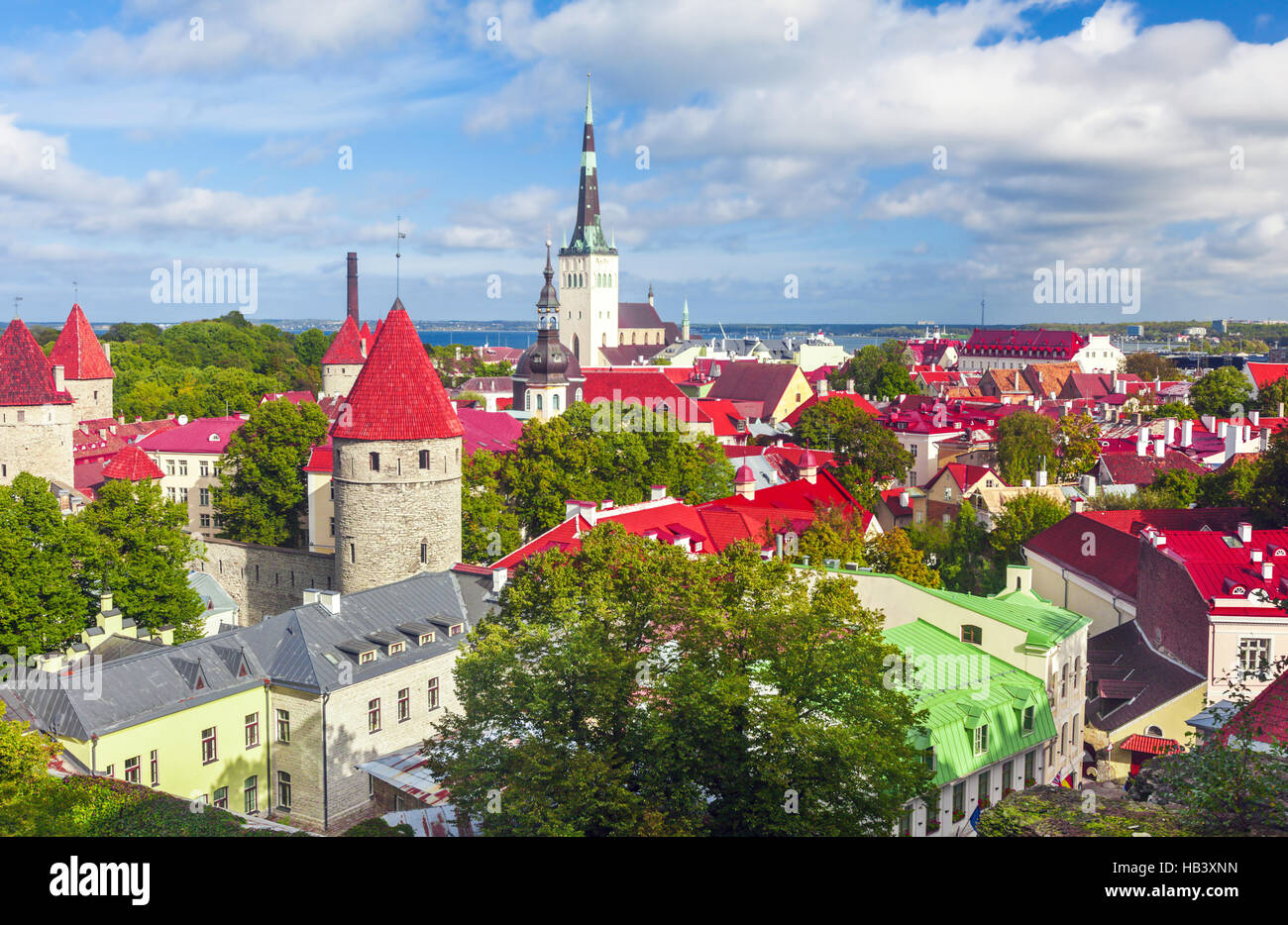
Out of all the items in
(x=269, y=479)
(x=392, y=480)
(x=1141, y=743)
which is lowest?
(x=1141, y=743)

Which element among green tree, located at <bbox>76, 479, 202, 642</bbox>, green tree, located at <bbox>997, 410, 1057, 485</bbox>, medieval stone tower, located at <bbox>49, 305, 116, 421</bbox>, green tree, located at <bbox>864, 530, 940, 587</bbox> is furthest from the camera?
medieval stone tower, located at <bbox>49, 305, 116, 421</bbox>

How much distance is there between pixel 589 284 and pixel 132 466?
83067 mm

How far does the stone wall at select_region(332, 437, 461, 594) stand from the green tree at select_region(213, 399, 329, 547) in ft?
44.8

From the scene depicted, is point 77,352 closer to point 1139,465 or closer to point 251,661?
point 251,661

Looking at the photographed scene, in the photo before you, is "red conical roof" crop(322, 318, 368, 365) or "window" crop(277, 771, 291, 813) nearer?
"window" crop(277, 771, 291, 813)

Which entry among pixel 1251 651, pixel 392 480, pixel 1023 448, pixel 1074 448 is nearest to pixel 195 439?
pixel 392 480

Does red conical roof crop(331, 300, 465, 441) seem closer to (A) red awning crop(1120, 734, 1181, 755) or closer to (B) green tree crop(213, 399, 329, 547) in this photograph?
(B) green tree crop(213, 399, 329, 547)

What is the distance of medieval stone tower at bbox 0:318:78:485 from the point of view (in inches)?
1950

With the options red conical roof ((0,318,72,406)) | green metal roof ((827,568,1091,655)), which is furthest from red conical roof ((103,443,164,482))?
green metal roof ((827,568,1091,655))

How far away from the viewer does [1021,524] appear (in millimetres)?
40219

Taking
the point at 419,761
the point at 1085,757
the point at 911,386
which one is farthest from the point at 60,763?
the point at 911,386

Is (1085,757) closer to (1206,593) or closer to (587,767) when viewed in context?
(1206,593)

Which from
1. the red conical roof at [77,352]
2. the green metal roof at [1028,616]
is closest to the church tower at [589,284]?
the red conical roof at [77,352]

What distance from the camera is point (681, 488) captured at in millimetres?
42125
